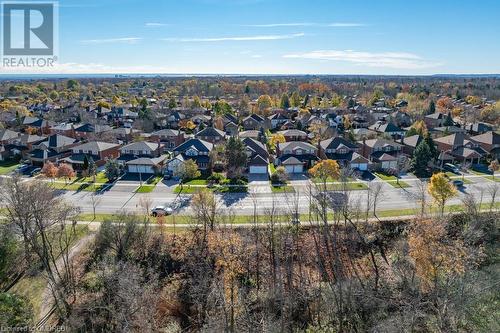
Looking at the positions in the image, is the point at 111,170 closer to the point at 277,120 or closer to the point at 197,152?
the point at 197,152

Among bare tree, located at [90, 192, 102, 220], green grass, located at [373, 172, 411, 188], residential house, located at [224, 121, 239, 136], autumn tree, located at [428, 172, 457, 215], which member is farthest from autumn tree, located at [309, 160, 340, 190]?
residential house, located at [224, 121, 239, 136]

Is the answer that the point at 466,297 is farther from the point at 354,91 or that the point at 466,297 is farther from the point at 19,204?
the point at 354,91

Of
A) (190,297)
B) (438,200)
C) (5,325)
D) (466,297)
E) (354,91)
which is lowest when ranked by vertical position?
(190,297)

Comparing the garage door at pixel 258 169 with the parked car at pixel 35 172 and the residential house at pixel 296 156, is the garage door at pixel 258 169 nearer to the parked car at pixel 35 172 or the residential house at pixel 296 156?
the residential house at pixel 296 156

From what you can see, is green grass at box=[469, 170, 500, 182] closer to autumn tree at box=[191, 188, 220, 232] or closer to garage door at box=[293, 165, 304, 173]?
garage door at box=[293, 165, 304, 173]

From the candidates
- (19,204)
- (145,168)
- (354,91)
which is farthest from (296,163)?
(354,91)

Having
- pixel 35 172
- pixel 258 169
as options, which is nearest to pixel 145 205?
pixel 258 169

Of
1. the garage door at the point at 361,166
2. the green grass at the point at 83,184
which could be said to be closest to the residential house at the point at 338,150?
the garage door at the point at 361,166
